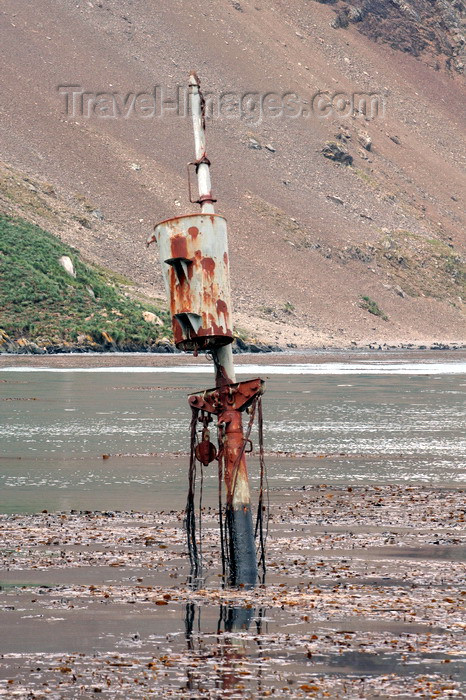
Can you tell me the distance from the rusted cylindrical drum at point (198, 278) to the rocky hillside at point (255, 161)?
312 feet

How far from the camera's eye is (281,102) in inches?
6107

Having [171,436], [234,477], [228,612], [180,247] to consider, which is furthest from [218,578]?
[171,436]

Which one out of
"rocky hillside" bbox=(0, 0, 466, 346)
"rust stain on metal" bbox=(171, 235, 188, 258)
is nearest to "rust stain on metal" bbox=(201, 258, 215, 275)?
"rust stain on metal" bbox=(171, 235, 188, 258)

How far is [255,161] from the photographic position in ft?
472

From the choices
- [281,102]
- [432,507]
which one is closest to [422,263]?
[281,102]

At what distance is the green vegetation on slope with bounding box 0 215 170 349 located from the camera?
88.8m

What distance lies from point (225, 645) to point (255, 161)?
135568 millimetres

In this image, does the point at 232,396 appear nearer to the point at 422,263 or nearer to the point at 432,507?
the point at 432,507

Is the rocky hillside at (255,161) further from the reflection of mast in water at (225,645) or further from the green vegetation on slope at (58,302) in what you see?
the reflection of mast in water at (225,645)

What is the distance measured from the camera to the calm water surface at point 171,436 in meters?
20.5

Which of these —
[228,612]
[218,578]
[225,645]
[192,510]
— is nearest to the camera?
[225,645]

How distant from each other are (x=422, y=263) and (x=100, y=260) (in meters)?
43.0

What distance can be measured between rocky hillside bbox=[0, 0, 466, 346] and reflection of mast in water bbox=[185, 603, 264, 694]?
9671 centimetres

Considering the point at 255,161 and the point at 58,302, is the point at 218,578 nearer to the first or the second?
the point at 58,302
